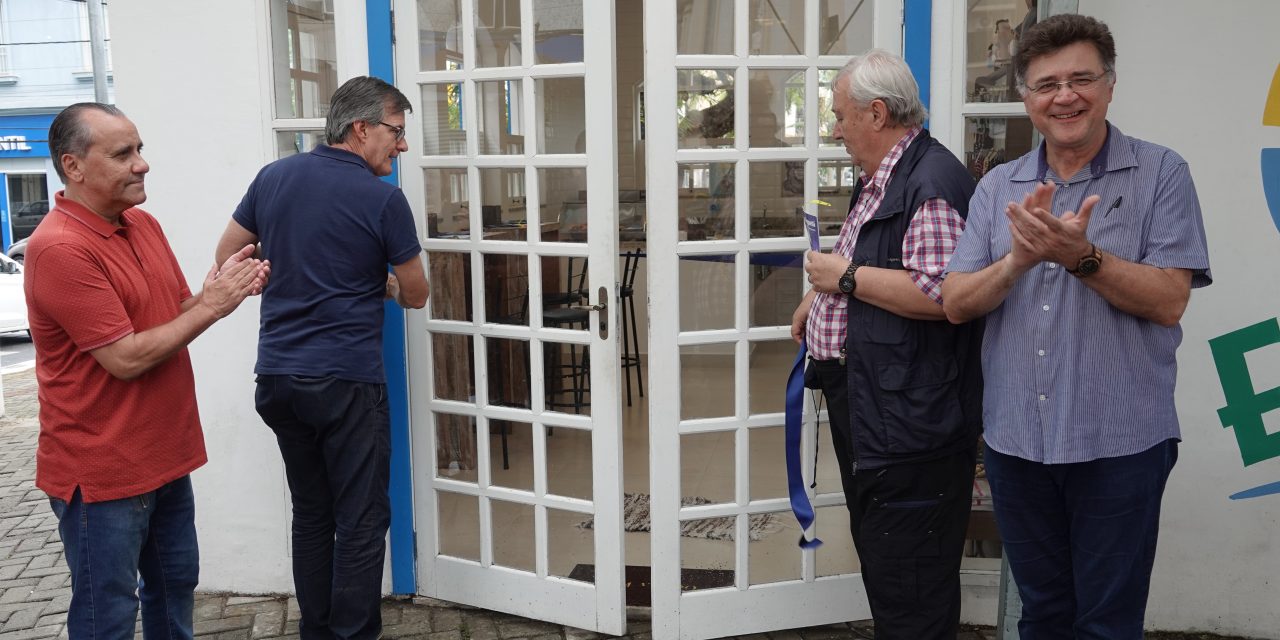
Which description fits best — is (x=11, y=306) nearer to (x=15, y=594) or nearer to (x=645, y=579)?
(x=15, y=594)

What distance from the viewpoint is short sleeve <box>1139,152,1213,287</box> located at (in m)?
2.17

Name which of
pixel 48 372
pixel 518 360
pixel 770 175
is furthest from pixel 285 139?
pixel 770 175

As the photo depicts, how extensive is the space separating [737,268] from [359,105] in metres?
1.35

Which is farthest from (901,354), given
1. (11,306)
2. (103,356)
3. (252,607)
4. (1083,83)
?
(11,306)

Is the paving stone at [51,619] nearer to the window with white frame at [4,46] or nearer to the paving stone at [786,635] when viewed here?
the paving stone at [786,635]

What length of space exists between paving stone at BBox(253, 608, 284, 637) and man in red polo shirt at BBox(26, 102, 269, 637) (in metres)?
1.10

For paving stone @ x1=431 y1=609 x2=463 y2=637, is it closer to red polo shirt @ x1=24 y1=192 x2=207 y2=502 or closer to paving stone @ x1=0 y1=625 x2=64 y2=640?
red polo shirt @ x1=24 y1=192 x2=207 y2=502

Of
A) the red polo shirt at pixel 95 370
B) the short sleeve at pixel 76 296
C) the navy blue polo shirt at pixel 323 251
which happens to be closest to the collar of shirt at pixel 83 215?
the red polo shirt at pixel 95 370

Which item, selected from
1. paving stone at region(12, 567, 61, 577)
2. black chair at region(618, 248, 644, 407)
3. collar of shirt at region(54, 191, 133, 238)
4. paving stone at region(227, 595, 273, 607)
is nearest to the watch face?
collar of shirt at region(54, 191, 133, 238)

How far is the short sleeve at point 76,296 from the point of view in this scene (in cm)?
250

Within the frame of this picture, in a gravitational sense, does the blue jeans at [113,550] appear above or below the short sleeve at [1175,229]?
below

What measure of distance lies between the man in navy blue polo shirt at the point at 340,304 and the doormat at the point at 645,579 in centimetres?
88

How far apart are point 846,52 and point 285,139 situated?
2.14 m

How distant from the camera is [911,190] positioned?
2.58 m
